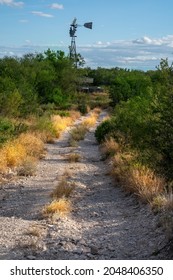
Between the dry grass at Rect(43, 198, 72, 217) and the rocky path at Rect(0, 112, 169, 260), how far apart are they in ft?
0.51

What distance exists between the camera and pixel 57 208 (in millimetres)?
10055

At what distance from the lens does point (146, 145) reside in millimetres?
13609

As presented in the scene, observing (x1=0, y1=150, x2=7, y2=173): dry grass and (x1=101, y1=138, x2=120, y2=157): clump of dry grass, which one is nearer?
(x1=0, y1=150, x2=7, y2=173): dry grass

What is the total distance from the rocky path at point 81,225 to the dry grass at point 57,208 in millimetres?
156

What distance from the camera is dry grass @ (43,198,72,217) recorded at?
9828 millimetres

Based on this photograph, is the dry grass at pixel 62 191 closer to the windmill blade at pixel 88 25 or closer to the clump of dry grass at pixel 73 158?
the clump of dry grass at pixel 73 158

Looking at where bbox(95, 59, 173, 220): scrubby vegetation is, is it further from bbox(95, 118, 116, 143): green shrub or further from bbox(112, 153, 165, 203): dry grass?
bbox(95, 118, 116, 143): green shrub

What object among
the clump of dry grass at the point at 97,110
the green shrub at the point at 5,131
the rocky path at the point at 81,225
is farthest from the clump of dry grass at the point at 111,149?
the clump of dry grass at the point at 97,110

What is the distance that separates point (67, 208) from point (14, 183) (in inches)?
171

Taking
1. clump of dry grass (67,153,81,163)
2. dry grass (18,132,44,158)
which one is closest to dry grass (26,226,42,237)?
clump of dry grass (67,153,81,163)

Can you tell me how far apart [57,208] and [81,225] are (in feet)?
2.78

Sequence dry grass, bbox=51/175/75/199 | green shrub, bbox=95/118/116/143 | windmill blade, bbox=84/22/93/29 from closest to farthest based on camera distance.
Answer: dry grass, bbox=51/175/75/199
green shrub, bbox=95/118/116/143
windmill blade, bbox=84/22/93/29
